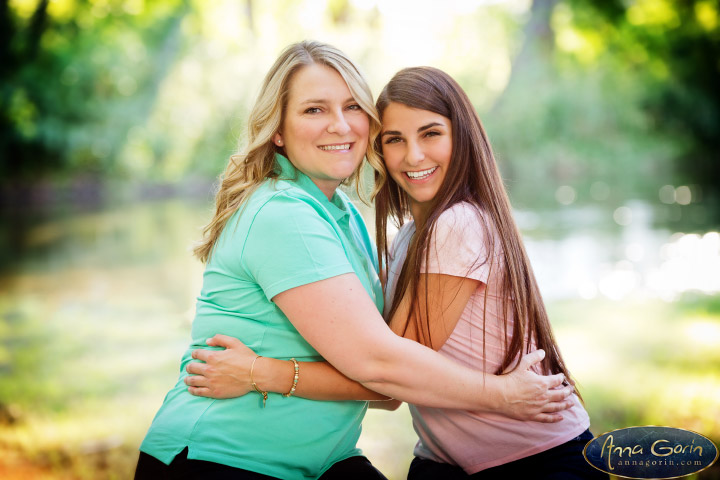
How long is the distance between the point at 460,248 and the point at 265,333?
2.11ft

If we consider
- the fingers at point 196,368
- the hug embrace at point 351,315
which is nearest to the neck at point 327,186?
the hug embrace at point 351,315

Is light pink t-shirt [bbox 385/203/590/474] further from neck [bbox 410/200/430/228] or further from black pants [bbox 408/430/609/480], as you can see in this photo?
neck [bbox 410/200/430/228]

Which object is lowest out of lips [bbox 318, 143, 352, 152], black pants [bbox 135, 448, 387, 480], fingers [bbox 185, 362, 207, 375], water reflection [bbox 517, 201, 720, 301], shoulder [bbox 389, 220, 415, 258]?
water reflection [bbox 517, 201, 720, 301]

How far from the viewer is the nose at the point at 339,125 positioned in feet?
7.25

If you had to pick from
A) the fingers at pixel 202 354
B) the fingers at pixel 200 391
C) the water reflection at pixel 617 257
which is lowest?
the water reflection at pixel 617 257

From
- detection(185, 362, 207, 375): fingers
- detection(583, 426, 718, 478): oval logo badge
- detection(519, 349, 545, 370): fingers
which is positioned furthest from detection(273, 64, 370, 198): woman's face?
detection(583, 426, 718, 478): oval logo badge

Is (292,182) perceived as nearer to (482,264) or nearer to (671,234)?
(482,264)

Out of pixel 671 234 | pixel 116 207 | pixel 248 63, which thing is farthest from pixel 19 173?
pixel 671 234

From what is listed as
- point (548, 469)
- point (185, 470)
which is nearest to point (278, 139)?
point (185, 470)

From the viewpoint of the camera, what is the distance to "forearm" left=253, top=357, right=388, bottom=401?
1943 mm

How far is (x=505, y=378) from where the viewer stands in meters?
2.03

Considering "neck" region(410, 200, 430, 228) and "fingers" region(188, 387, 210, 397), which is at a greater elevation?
"neck" region(410, 200, 430, 228)

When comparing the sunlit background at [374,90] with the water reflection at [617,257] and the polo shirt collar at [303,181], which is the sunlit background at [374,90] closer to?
the water reflection at [617,257]

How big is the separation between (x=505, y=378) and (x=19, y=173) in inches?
502
